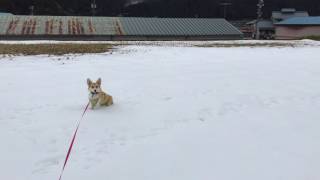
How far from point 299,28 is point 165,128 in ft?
194

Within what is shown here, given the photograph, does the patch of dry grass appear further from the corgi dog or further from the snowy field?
the corgi dog

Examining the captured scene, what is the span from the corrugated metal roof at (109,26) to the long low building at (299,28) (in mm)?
16616

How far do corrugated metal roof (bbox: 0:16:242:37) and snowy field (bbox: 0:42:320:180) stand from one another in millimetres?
33227

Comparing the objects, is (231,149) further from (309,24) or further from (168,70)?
(309,24)

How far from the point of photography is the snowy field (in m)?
4.13

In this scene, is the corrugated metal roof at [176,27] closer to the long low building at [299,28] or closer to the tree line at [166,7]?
the long low building at [299,28]

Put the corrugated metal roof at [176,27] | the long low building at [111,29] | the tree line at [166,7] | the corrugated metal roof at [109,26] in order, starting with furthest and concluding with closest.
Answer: the tree line at [166,7] → the corrugated metal roof at [176,27] → the corrugated metal roof at [109,26] → the long low building at [111,29]

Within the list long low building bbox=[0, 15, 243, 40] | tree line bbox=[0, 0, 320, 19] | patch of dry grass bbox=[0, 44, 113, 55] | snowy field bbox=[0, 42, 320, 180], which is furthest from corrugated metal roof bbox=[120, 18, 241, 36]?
tree line bbox=[0, 0, 320, 19]

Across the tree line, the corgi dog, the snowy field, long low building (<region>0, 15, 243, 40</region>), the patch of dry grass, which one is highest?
the tree line

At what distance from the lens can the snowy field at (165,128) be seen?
4.13 metres

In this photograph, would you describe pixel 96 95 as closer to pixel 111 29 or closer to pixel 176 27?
pixel 111 29

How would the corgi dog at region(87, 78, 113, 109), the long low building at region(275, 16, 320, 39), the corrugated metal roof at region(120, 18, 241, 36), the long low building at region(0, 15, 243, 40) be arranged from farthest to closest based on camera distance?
1. the long low building at region(275, 16, 320, 39)
2. the corrugated metal roof at region(120, 18, 241, 36)
3. the long low building at region(0, 15, 243, 40)
4. the corgi dog at region(87, 78, 113, 109)

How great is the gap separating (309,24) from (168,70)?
5307cm

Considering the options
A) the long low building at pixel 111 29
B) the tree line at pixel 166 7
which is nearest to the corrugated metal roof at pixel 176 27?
the long low building at pixel 111 29
